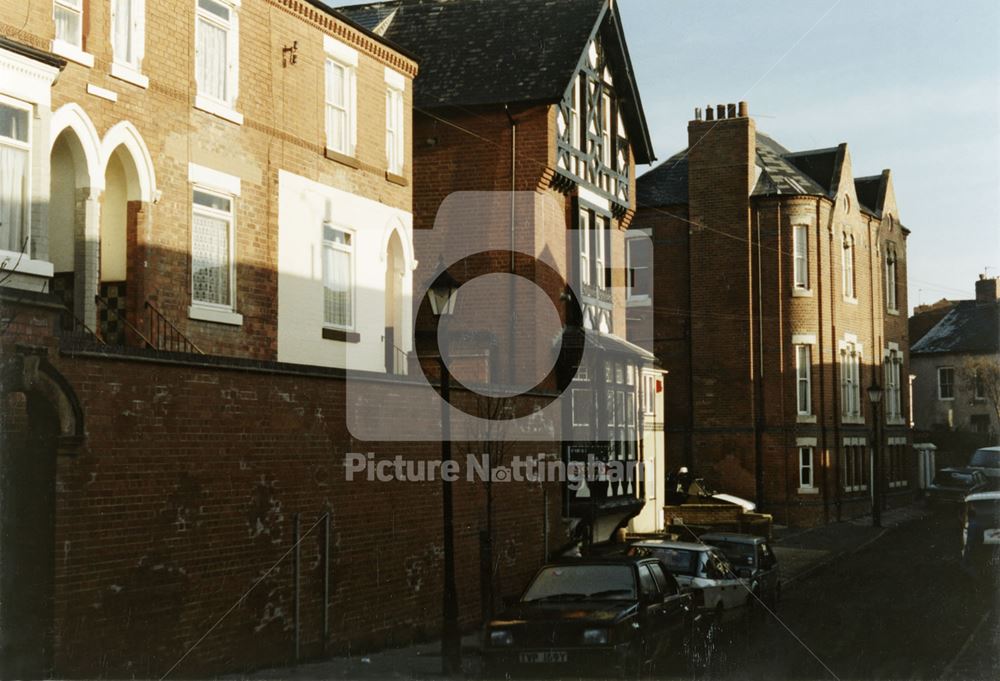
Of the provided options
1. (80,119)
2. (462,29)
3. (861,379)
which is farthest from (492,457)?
(861,379)

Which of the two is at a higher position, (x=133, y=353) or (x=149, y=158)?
(x=149, y=158)

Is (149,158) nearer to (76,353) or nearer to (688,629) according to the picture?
(76,353)

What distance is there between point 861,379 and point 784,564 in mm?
18504

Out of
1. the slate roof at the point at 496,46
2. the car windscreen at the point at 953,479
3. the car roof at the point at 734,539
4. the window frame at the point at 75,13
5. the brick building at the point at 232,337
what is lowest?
the car windscreen at the point at 953,479

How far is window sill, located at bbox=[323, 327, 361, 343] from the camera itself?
21.4m

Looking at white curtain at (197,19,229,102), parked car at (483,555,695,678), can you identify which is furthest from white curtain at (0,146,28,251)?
parked car at (483,555,695,678)

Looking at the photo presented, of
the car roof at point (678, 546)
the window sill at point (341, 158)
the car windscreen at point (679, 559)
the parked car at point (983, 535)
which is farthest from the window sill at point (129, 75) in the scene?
the parked car at point (983, 535)

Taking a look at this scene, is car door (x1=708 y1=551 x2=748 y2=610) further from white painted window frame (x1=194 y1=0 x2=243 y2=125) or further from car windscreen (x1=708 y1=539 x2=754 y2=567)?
white painted window frame (x1=194 y1=0 x2=243 y2=125)

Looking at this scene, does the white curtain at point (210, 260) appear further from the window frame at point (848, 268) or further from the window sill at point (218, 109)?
the window frame at point (848, 268)

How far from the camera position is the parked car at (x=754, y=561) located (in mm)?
19922

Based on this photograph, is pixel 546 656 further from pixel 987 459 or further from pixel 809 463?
pixel 987 459

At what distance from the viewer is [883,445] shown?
4844 centimetres

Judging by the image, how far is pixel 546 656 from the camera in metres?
13.1

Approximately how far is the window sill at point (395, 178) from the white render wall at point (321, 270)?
570 mm
